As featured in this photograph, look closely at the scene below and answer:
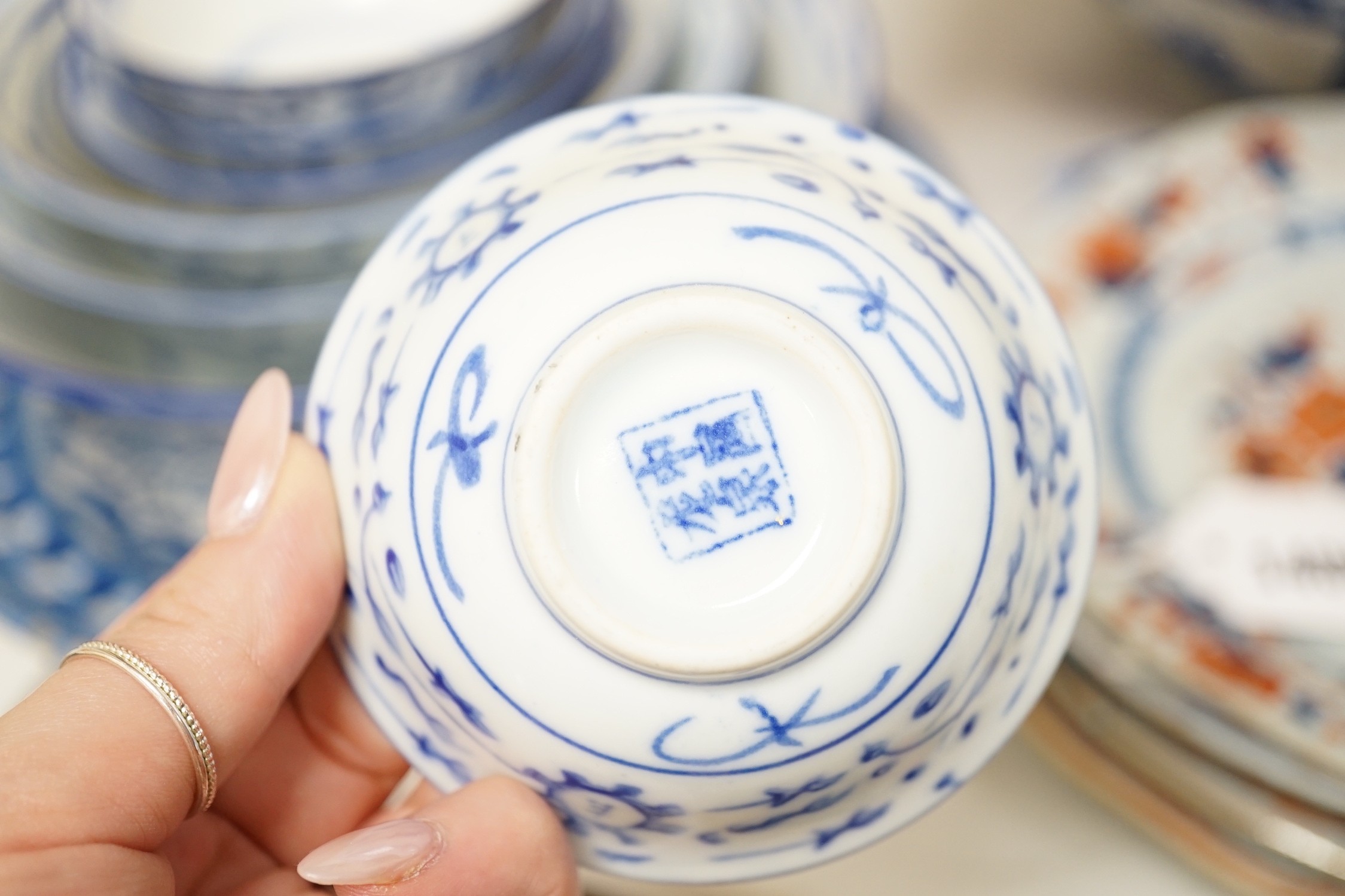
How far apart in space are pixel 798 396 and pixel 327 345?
0.83ft

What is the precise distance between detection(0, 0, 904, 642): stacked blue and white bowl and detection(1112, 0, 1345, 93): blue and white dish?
296 millimetres

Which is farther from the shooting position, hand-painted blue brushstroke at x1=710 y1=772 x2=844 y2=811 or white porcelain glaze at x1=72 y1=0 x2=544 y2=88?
white porcelain glaze at x1=72 y1=0 x2=544 y2=88

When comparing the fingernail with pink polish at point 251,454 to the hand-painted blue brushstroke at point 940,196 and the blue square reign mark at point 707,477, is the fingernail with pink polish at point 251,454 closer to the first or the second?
the blue square reign mark at point 707,477

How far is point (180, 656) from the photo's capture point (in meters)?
0.52

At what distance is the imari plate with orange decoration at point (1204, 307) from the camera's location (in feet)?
2.83

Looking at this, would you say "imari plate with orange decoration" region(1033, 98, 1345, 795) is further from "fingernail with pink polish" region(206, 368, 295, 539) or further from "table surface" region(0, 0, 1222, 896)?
"fingernail with pink polish" region(206, 368, 295, 539)

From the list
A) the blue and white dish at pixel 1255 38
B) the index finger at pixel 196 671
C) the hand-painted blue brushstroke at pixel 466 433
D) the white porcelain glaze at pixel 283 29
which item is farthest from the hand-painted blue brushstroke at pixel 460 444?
the blue and white dish at pixel 1255 38

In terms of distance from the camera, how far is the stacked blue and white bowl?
2.18 feet

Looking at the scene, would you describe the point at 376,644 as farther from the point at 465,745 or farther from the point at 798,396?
the point at 798,396

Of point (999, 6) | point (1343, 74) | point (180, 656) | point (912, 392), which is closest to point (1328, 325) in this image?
point (1343, 74)

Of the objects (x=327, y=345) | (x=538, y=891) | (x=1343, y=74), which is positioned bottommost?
(x=538, y=891)

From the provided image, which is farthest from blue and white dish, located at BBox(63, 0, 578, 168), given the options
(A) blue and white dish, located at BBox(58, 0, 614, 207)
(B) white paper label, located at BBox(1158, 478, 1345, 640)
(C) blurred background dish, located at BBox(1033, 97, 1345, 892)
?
(B) white paper label, located at BBox(1158, 478, 1345, 640)

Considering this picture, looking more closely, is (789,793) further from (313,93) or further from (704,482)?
(313,93)

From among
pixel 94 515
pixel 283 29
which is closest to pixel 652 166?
pixel 283 29
